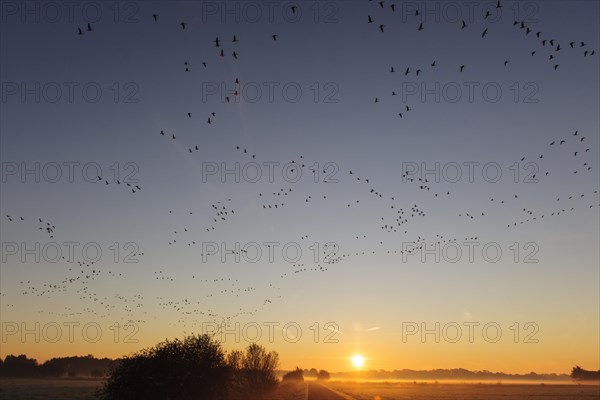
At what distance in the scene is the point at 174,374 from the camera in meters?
43.6

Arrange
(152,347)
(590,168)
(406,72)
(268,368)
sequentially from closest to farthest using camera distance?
1. (406,72)
2. (590,168)
3. (152,347)
4. (268,368)

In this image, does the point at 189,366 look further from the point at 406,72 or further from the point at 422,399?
the point at 422,399

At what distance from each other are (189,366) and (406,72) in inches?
1166

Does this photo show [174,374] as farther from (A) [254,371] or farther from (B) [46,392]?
(B) [46,392]

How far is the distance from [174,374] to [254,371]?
33558mm

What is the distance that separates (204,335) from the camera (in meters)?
47.9

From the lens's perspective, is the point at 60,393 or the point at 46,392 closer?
the point at 60,393

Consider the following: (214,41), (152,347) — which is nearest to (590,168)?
(214,41)

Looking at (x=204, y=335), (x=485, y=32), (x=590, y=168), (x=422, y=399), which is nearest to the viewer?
(x=485, y=32)

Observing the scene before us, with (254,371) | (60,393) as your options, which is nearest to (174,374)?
(254,371)

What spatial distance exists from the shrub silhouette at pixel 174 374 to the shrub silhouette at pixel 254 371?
24290mm

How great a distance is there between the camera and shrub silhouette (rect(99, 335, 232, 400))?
4172 cm

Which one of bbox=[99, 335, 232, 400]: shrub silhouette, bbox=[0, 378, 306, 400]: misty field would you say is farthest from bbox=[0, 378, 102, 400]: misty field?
bbox=[99, 335, 232, 400]: shrub silhouette

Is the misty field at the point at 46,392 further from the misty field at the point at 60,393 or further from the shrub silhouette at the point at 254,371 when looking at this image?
the shrub silhouette at the point at 254,371
